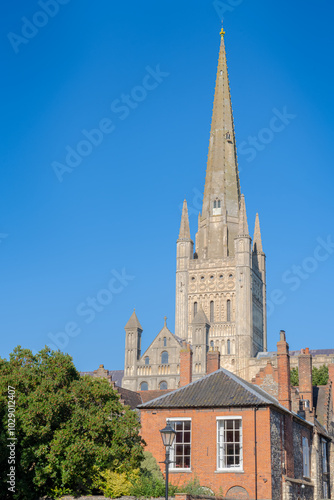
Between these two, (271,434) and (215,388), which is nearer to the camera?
(271,434)

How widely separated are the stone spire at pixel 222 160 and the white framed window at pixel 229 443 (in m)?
80.6

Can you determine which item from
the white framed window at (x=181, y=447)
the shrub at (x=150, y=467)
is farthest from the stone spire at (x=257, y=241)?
the shrub at (x=150, y=467)

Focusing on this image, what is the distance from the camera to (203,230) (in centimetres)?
11088

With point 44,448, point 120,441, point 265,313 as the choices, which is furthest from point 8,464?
point 265,313

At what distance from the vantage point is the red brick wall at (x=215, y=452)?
29922mm

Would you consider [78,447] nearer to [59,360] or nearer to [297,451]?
[59,360]

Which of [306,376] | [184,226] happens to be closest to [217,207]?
[184,226]

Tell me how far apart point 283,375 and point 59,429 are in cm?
1216

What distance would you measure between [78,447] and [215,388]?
805 cm

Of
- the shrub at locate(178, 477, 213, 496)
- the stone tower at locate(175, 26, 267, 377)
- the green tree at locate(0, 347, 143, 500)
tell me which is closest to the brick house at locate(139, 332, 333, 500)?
the shrub at locate(178, 477, 213, 496)

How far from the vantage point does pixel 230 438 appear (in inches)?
1214

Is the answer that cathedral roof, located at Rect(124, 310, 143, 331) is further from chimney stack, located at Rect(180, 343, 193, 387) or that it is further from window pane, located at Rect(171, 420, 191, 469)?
window pane, located at Rect(171, 420, 191, 469)

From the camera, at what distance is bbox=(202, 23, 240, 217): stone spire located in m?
112

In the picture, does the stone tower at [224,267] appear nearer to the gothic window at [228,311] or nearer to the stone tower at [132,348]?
the gothic window at [228,311]
